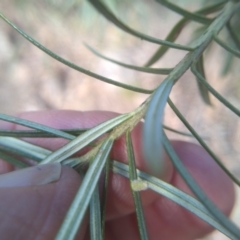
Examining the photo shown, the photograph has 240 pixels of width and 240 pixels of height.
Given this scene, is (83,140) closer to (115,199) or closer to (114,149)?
(114,149)

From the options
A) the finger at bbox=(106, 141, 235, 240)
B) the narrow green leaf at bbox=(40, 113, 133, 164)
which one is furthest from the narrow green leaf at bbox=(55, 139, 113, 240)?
the finger at bbox=(106, 141, 235, 240)

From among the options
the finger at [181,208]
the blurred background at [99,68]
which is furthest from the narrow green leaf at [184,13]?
the blurred background at [99,68]

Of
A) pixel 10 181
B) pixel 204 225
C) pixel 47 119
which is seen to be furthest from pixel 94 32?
pixel 10 181

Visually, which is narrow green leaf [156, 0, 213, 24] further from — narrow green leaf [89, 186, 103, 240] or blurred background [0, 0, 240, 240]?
blurred background [0, 0, 240, 240]

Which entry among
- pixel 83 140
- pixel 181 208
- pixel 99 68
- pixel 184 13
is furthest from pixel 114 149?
pixel 99 68

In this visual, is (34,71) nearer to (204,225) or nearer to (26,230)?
(204,225)

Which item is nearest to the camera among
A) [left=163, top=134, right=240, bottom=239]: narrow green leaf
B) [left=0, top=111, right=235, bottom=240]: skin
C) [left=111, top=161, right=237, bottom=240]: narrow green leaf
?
[left=163, top=134, right=240, bottom=239]: narrow green leaf

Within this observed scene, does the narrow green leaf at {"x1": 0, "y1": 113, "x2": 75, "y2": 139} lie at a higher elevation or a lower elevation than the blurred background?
lower
